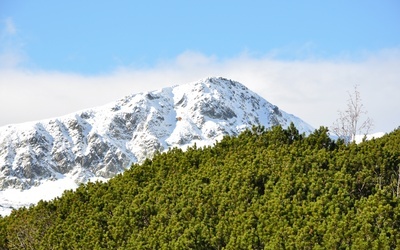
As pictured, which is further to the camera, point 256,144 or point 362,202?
point 256,144

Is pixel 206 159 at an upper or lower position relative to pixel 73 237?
upper

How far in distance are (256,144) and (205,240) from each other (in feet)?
19.5

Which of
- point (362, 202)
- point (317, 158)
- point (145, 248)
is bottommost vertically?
point (145, 248)

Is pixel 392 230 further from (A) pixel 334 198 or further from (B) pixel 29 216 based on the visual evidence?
(B) pixel 29 216

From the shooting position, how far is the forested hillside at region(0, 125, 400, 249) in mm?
12812

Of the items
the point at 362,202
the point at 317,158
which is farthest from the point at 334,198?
the point at 317,158

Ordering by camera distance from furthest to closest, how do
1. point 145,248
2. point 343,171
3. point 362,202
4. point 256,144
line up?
point 256,144 → point 343,171 → point 145,248 → point 362,202

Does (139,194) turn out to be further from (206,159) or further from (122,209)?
(206,159)

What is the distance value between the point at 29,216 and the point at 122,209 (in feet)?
14.8

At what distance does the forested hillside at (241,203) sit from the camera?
12812 millimetres

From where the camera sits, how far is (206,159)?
1928 cm

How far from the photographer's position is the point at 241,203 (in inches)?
586

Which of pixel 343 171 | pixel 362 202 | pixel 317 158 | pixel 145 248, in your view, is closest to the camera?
pixel 362 202

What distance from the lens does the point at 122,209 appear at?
16.8 meters
